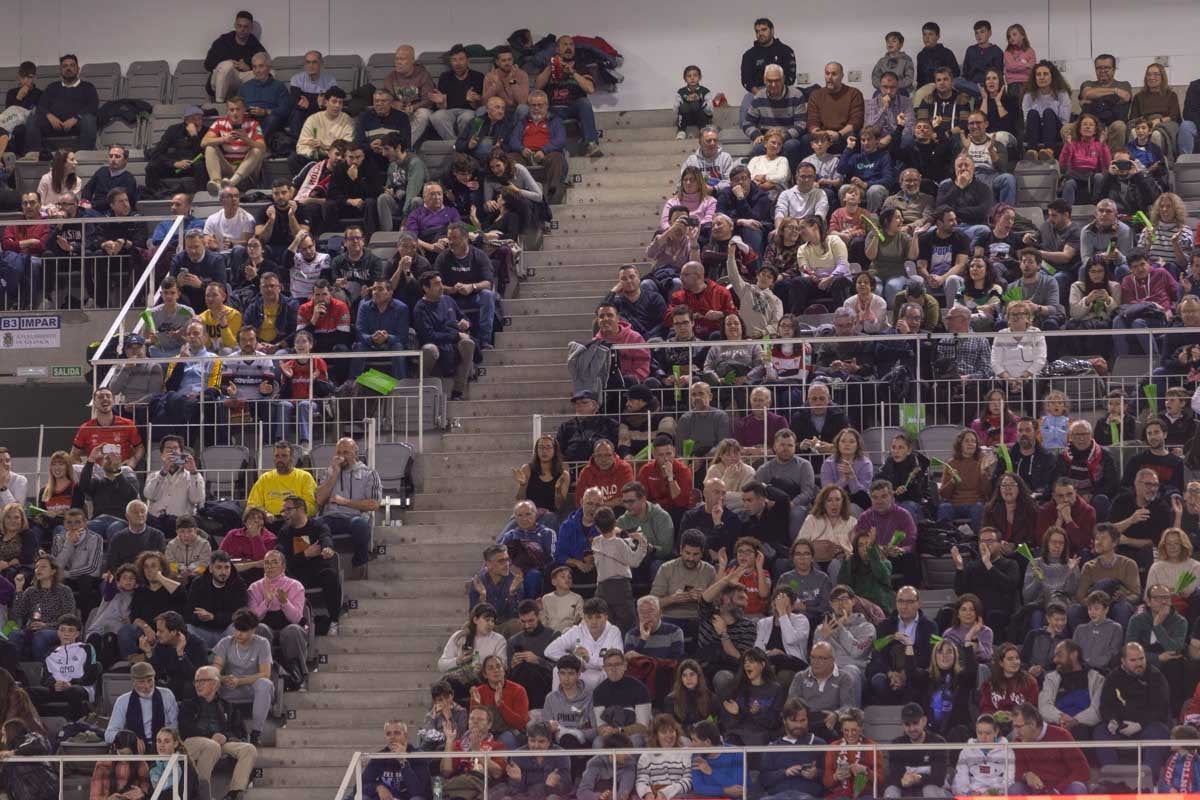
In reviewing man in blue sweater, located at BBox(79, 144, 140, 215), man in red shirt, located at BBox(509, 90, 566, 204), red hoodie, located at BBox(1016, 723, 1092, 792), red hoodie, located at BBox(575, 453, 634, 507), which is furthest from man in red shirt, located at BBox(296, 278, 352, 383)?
red hoodie, located at BBox(1016, 723, 1092, 792)

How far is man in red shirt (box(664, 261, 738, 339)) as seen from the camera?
773 inches

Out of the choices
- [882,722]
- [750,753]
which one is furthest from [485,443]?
[750,753]

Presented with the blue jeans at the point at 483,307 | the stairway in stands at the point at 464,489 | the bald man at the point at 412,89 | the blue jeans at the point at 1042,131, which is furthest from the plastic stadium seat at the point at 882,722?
the bald man at the point at 412,89

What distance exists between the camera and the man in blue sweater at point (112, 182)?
23.2m

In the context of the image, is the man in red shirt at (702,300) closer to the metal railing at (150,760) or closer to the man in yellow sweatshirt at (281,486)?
the man in yellow sweatshirt at (281,486)

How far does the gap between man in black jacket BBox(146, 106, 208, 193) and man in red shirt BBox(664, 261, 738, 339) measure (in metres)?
6.01

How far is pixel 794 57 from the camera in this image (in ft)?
79.4

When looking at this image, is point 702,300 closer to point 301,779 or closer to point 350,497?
point 350,497

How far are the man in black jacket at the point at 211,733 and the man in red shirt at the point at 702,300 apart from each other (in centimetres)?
523

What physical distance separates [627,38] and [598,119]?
1011 mm

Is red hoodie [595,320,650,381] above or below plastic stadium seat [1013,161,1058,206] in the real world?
below

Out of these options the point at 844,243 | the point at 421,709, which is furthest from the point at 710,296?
the point at 421,709

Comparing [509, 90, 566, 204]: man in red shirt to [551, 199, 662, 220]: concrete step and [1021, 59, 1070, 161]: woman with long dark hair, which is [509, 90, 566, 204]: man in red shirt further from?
[1021, 59, 1070, 161]: woman with long dark hair

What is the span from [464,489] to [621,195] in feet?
16.5
